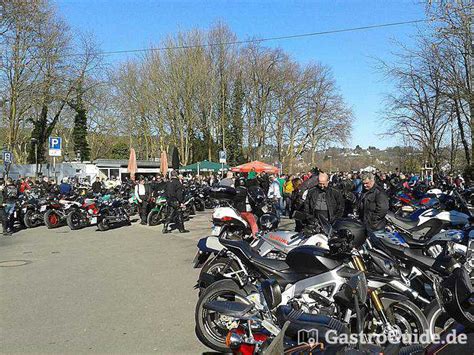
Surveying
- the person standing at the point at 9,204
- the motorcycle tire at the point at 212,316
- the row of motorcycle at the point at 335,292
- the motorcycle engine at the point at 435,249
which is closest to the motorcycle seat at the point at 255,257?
the row of motorcycle at the point at 335,292

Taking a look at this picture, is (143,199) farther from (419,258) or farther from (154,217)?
(419,258)

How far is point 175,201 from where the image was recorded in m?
14.0

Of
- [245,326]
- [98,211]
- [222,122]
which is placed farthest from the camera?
[222,122]

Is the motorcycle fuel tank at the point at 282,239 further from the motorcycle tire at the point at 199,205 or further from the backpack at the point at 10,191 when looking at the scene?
the motorcycle tire at the point at 199,205

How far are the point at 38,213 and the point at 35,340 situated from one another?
463 inches

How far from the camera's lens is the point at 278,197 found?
16672 mm

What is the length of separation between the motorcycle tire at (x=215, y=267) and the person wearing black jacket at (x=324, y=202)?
294 cm

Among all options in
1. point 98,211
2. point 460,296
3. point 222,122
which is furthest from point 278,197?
point 222,122

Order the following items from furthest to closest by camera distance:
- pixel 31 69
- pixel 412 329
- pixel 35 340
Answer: pixel 31 69
pixel 35 340
pixel 412 329

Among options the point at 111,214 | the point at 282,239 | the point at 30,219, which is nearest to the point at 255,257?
the point at 282,239

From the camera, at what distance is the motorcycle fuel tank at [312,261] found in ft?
14.5

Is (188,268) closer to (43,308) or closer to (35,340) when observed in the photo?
(43,308)

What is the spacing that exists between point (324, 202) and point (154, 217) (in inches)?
336

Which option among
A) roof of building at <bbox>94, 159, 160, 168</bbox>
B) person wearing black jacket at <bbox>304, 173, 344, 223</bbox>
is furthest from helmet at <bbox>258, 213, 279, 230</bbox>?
roof of building at <bbox>94, 159, 160, 168</bbox>
